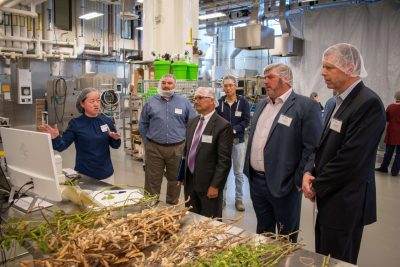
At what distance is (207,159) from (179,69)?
2.02 meters

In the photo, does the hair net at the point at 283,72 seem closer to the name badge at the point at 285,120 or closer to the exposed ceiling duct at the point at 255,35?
the name badge at the point at 285,120

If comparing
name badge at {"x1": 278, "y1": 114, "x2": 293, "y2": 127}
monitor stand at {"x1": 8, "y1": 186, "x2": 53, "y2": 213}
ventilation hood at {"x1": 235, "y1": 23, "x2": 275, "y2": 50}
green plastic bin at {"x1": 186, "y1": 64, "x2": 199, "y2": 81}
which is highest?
ventilation hood at {"x1": 235, "y1": 23, "x2": 275, "y2": 50}

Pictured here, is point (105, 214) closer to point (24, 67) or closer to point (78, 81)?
point (78, 81)

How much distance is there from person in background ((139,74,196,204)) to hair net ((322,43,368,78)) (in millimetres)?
1971

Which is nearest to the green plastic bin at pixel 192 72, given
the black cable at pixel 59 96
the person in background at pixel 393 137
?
the person in background at pixel 393 137

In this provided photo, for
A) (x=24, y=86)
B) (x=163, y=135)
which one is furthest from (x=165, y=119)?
(x=24, y=86)

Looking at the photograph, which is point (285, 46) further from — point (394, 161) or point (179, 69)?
point (179, 69)

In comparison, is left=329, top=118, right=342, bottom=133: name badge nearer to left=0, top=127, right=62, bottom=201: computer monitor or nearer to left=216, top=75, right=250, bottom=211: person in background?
left=0, top=127, right=62, bottom=201: computer monitor

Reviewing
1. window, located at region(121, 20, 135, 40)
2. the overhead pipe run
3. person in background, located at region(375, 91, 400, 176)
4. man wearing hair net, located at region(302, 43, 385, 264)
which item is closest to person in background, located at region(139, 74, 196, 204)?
man wearing hair net, located at region(302, 43, 385, 264)

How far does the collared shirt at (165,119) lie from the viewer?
11.7 ft

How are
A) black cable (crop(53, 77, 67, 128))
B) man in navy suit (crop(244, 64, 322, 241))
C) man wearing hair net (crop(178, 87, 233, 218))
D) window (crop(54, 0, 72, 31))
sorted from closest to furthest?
man in navy suit (crop(244, 64, 322, 241)) < man wearing hair net (crop(178, 87, 233, 218)) < black cable (crop(53, 77, 67, 128)) < window (crop(54, 0, 72, 31))

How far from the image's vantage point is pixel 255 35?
595cm

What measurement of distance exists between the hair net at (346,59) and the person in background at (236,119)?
223 centimetres

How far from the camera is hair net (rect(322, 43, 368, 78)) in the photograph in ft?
6.22
